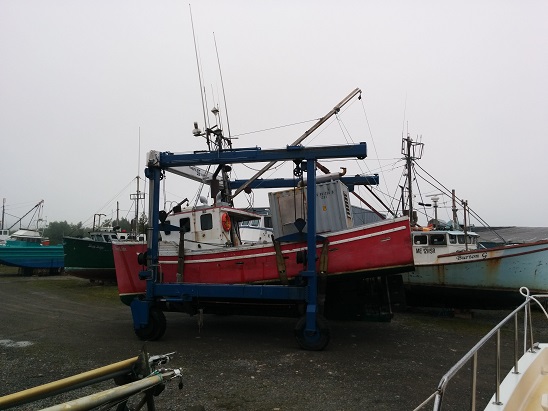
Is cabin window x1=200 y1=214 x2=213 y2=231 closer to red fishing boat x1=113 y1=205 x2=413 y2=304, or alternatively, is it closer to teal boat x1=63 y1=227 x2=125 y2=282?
red fishing boat x1=113 y1=205 x2=413 y2=304

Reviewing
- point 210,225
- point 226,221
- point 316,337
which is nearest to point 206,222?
point 210,225

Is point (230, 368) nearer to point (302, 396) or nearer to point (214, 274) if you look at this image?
point (302, 396)

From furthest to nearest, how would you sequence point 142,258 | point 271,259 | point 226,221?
point 226,221 → point 142,258 → point 271,259

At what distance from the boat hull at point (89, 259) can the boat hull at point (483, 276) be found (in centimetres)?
1370

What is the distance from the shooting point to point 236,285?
7.81 meters

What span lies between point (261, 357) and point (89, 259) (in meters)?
14.9

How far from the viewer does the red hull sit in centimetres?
755

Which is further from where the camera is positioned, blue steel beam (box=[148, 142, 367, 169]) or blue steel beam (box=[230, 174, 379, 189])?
blue steel beam (box=[230, 174, 379, 189])

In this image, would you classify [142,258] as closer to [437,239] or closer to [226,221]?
[226,221]

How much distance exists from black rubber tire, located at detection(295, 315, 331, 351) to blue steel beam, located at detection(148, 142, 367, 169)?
2960mm

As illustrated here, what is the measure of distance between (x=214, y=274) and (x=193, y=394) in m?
3.68

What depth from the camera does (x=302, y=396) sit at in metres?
5.20

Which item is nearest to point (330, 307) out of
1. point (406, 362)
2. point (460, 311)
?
point (406, 362)

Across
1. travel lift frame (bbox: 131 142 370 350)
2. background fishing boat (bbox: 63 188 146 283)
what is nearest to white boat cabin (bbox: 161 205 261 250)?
travel lift frame (bbox: 131 142 370 350)
